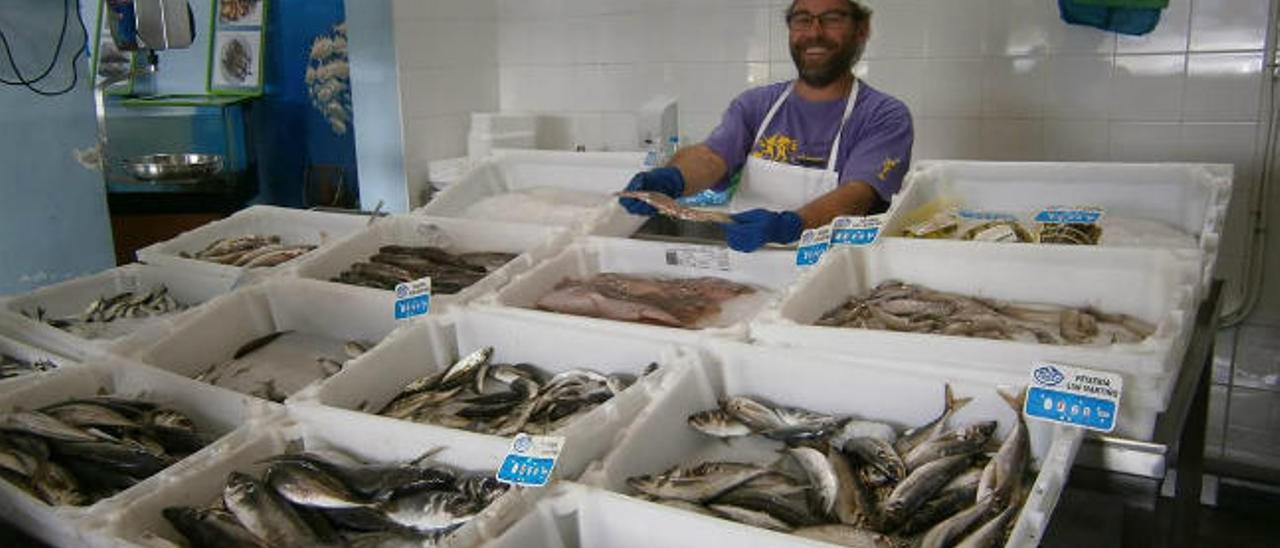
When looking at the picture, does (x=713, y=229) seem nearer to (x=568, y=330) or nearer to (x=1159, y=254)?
(x=568, y=330)

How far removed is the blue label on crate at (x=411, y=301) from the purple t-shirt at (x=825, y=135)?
1645 millimetres

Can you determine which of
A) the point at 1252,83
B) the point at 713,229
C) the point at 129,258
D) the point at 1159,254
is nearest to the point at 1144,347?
the point at 1159,254

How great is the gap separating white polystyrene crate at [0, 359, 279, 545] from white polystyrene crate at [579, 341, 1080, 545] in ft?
2.67

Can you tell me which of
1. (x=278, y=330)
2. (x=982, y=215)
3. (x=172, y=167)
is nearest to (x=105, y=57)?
(x=172, y=167)

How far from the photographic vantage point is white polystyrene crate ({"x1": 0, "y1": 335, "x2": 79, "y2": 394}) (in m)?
2.15

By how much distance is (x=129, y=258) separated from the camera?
6562 mm

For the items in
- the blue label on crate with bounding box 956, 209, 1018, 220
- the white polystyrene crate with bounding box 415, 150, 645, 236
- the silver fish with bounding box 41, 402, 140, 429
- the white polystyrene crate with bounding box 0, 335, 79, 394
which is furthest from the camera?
the white polystyrene crate with bounding box 415, 150, 645, 236

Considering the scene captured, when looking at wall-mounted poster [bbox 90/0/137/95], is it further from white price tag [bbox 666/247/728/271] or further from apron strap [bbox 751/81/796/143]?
white price tag [bbox 666/247/728/271]

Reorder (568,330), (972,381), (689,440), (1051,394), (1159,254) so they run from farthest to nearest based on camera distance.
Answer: (568,330) < (1159,254) < (689,440) < (972,381) < (1051,394)

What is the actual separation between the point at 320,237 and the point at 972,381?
8.58ft

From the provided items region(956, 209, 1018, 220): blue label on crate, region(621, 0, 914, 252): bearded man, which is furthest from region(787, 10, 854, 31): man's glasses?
region(956, 209, 1018, 220): blue label on crate

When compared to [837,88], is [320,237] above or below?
below

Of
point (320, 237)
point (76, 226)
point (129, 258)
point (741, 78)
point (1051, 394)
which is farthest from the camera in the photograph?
point (129, 258)

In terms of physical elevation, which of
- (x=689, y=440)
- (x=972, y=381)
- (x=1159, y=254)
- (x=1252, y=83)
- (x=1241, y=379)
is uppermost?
(x=1252, y=83)
